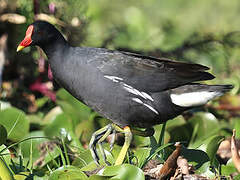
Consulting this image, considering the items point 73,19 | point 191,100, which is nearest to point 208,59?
point 73,19

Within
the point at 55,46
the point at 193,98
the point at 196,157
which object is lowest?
the point at 196,157

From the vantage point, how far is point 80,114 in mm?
2990

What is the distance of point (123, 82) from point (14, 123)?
2.42 ft

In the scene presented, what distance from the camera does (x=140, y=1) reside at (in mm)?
6246

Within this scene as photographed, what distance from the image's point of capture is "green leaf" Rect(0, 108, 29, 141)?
265 cm

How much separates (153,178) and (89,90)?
454mm

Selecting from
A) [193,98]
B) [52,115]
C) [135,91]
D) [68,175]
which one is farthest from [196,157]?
[52,115]

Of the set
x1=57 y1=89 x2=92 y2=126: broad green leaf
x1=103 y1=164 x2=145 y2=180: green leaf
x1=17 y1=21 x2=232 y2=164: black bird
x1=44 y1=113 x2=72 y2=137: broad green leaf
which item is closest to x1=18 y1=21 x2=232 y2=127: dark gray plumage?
x1=17 y1=21 x2=232 y2=164: black bird

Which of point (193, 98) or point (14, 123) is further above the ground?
point (193, 98)

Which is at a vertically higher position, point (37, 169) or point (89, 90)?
point (89, 90)

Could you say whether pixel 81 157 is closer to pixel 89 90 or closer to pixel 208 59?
pixel 89 90

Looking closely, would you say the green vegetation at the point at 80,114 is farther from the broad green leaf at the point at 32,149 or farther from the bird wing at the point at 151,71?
the bird wing at the point at 151,71

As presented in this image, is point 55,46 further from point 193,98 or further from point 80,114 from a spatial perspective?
point 80,114

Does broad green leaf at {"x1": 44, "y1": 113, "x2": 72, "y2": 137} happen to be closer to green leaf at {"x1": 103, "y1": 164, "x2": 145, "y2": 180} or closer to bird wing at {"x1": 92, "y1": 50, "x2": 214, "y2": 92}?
bird wing at {"x1": 92, "y1": 50, "x2": 214, "y2": 92}
